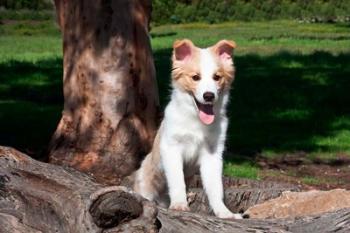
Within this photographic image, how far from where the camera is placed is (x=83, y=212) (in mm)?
4941

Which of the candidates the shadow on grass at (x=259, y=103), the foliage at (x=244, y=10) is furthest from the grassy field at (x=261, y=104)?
the foliage at (x=244, y=10)

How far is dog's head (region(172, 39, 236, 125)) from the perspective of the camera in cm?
678

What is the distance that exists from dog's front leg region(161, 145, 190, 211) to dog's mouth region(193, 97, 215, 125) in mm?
291

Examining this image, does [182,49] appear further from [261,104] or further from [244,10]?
[244,10]

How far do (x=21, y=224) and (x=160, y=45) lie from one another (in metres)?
27.4

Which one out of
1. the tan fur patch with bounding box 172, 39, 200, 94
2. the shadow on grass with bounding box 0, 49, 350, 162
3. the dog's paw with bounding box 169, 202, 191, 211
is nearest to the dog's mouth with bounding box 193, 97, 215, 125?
the tan fur patch with bounding box 172, 39, 200, 94

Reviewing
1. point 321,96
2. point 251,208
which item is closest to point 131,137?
point 251,208

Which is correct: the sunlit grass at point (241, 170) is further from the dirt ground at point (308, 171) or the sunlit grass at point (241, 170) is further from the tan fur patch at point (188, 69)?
the tan fur patch at point (188, 69)

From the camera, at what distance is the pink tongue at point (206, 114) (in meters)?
7.02

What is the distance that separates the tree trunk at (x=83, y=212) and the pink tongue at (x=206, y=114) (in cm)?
129

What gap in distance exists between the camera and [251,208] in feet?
25.5

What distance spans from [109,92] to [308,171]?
9.35 ft

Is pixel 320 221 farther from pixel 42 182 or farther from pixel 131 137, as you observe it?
pixel 131 137

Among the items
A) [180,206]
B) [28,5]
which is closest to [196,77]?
[180,206]
